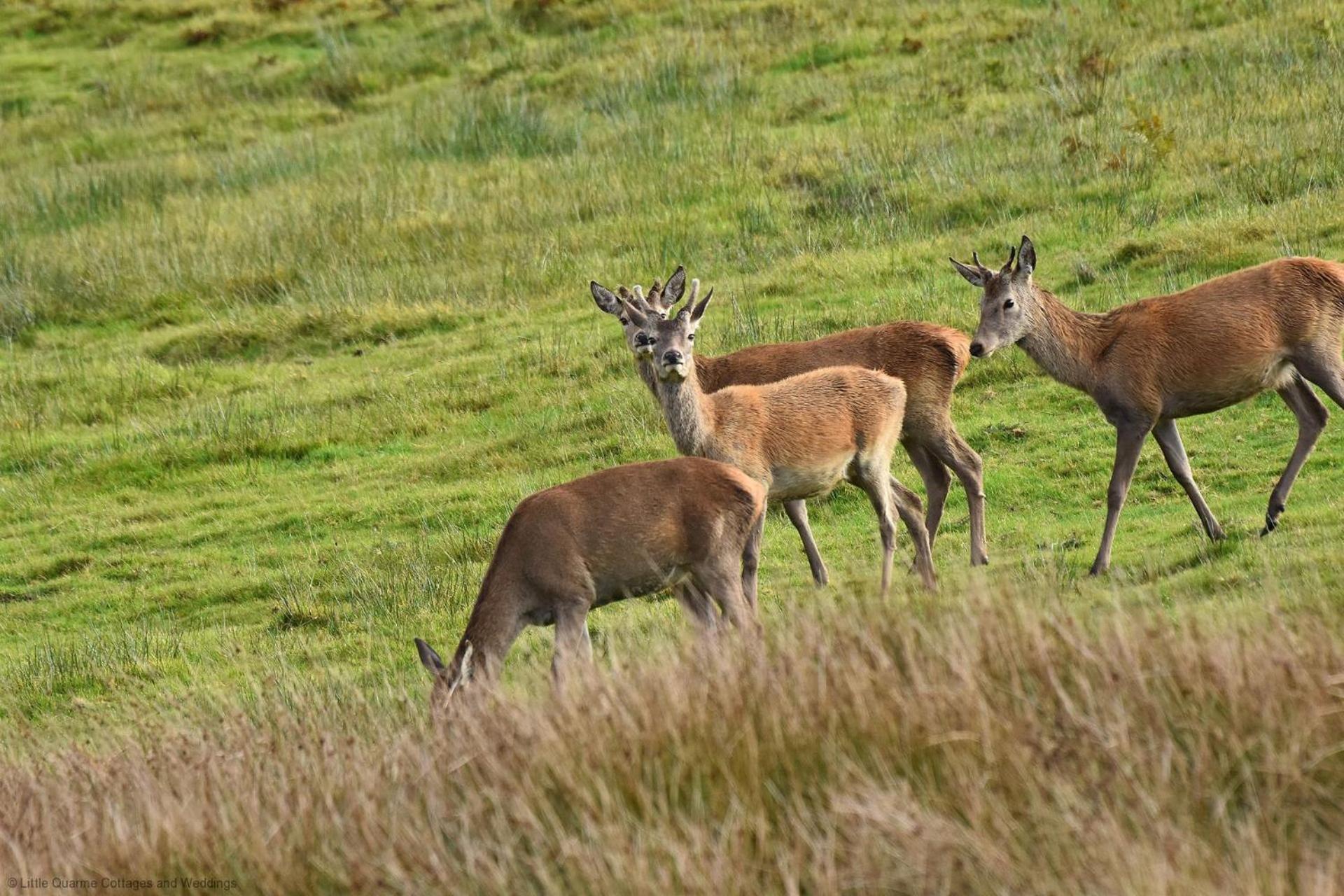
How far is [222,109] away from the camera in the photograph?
28.0 meters

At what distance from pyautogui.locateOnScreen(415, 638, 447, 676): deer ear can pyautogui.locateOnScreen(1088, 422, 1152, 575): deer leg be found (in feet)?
12.9

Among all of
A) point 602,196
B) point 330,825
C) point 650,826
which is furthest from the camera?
point 602,196

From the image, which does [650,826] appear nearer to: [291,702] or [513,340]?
[291,702]

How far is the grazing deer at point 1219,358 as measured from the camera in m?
9.75

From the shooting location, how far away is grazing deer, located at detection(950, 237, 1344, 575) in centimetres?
975

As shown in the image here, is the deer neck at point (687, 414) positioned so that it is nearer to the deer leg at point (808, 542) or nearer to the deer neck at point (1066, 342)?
the deer leg at point (808, 542)

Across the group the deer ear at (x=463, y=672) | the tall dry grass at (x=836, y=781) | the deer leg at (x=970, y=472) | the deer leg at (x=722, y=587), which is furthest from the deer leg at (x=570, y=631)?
the deer leg at (x=970, y=472)

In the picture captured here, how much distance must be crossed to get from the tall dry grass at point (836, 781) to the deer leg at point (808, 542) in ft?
11.3

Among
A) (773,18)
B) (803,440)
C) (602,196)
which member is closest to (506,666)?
(803,440)

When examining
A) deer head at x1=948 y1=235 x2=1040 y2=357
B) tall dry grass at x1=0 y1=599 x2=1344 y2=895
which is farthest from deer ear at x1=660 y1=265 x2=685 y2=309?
tall dry grass at x1=0 y1=599 x2=1344 y2=895

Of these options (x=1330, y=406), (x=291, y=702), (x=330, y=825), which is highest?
(x=330, y=825)

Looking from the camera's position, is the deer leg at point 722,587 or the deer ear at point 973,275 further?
the deer ear at point 973,275

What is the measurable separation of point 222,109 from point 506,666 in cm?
2162

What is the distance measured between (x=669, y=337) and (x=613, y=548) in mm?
2058
